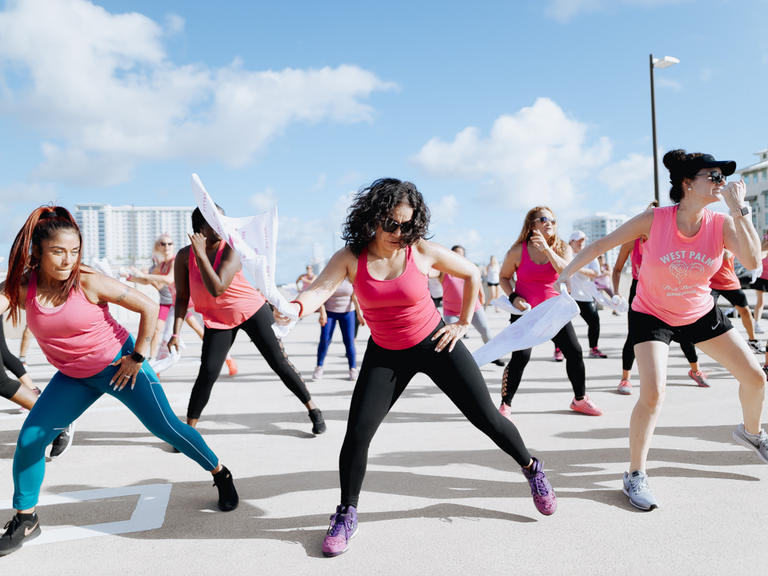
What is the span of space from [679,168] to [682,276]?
2.10 ft

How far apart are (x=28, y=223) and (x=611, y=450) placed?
13.1 ft

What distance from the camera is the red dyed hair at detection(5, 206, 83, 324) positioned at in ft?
9.18

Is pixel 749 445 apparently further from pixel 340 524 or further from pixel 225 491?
pixel 225 491

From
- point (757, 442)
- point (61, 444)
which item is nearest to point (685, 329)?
point (757, 442)

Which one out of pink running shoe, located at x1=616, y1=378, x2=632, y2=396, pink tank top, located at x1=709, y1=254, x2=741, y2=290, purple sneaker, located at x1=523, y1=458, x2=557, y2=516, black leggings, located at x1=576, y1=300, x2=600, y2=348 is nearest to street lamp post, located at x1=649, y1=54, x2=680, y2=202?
black leggings, located at x1=576, y1=300, x2=600, y2=348

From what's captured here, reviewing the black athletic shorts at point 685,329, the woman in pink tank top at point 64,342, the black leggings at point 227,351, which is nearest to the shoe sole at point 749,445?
the black athletic shorts at point 685,329

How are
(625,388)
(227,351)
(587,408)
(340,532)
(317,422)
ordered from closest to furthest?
(340,532) < (227,351) < (317,422) < (587,408) < (625,388)

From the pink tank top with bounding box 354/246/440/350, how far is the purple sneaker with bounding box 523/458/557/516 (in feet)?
3.14

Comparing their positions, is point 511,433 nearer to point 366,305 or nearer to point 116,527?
point 366,305

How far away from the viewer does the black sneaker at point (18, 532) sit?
2.77m

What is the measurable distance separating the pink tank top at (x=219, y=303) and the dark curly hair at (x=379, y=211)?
5.99ft

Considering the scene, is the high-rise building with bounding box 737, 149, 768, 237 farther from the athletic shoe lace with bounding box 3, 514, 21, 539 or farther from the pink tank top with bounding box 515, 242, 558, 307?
the athletic shoe lace with bounding box 3, 514, 21, 539

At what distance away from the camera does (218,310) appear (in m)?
4.48

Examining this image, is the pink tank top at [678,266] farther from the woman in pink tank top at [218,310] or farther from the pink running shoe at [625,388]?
the pink running shoe at [625,388]
